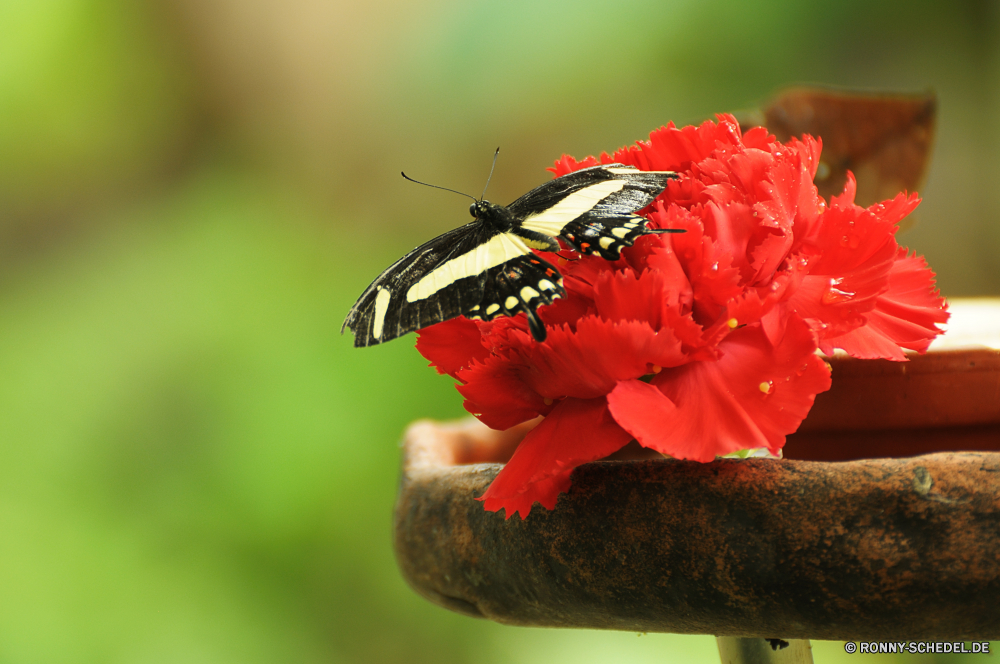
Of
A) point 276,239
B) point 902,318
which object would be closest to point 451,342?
point 902,318

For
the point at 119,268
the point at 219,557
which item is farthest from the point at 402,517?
the point at 119,268

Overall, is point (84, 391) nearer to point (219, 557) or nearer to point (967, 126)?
point (219, 557)

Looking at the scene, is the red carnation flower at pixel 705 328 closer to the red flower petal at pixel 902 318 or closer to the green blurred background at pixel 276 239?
the red flower petal at pixel 902 318

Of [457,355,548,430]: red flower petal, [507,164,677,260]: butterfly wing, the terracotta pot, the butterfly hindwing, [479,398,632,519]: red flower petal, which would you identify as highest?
[507,164,677,260]: butterfly wing

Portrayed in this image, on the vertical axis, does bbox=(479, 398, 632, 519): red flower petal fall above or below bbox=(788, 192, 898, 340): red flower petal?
below

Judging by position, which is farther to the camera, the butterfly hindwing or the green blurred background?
the green blurred background

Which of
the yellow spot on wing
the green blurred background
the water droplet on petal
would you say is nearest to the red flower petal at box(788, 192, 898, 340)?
the water droplet on petal

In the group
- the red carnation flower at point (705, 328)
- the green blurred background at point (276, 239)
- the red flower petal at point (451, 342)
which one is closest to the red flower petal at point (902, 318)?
the red carnation flower at point (705, 328)

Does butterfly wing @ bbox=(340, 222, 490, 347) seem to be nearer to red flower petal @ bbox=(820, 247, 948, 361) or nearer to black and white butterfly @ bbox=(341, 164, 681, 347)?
black and white butterfly @ bbox=(341, 164, 681, 347)
